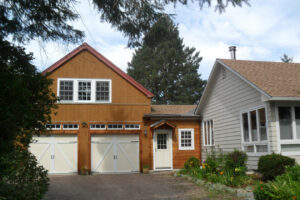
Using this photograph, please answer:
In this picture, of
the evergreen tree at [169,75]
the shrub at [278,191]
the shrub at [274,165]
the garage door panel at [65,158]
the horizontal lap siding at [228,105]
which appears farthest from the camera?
the evergreen tree at [169,75]

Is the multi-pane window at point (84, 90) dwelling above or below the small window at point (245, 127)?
above

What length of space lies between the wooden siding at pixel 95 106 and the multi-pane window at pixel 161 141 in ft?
2.90

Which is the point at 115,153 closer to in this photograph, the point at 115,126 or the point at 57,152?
the point at 115,126

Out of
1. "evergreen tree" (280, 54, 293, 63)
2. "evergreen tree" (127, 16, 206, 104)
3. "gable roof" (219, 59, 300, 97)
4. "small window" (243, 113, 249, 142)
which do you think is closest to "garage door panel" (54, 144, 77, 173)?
"small window" (243, 113, 249, 142)

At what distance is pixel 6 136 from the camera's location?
5004mm

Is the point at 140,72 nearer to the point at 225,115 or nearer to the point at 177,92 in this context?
the point at 177,92

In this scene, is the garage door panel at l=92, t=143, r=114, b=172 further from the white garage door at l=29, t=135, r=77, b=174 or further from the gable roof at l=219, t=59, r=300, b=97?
the gable roof at l=219, t=59, r=300, b=97

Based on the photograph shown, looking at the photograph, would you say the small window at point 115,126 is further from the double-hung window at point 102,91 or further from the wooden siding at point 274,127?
the wooden siding at point 274,127

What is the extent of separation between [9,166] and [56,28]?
3.99 metres

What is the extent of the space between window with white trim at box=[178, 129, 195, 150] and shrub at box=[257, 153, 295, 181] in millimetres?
7287

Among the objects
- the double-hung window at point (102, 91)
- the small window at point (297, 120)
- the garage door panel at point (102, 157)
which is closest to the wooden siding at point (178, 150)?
the garage door panel at point (102, 157)

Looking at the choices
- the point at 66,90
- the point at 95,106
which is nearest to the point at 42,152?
the point at 66,90

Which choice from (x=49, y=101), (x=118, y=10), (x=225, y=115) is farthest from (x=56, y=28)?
(x=225, y=115)

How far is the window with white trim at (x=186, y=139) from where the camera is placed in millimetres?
16625
